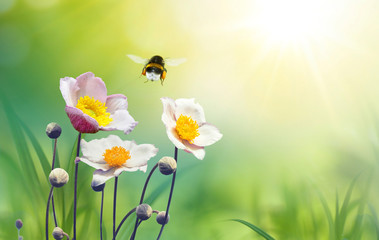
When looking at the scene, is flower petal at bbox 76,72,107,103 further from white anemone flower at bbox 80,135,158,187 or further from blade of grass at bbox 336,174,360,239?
blade of grass at bbox 336,174,360,239

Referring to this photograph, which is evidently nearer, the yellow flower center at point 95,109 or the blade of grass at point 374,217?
the yellow flower center at point 95,109

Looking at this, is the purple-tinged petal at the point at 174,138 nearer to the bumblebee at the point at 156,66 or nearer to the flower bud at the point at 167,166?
the flower bud at the point at 167,166

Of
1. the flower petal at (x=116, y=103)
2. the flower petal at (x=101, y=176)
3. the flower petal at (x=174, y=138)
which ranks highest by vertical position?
the flower petal at (x=116, y=103)

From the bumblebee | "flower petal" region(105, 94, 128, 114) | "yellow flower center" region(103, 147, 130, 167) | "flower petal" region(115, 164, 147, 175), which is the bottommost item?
"flower petal" region(115, 164, 147, 175)

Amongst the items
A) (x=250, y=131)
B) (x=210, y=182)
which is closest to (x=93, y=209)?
(x=210, y=182)

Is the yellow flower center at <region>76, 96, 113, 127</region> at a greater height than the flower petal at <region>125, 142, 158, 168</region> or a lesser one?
greater

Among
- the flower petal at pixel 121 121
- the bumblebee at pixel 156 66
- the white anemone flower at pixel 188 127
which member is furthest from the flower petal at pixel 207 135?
the bumblebee at pixel 156 66

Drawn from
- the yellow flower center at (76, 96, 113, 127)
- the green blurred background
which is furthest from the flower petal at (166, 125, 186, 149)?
the green blurred background

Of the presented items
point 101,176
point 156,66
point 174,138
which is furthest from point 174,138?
point 156,66
